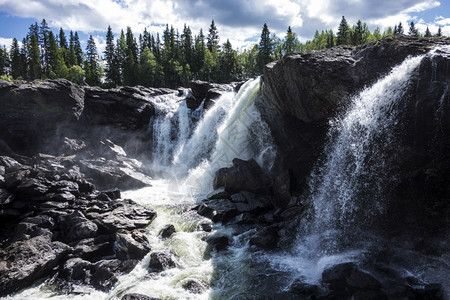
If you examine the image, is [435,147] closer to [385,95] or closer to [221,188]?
[385,95]

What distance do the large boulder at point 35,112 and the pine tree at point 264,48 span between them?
62.2m

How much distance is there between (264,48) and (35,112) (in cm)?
6877

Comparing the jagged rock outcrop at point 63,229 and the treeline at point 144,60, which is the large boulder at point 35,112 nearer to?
the jagged rock outcrop at point 63,229

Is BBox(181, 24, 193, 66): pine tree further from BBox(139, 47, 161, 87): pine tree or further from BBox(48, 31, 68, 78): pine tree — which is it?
BBox(48, 31, 68, 78): pine tree

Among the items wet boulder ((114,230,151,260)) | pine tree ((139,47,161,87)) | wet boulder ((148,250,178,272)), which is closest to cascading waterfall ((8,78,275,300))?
wet boulder ((148,250,178,272))

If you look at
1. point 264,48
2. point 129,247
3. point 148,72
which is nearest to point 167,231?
point 129,247

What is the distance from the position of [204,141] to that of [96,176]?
1161 centimetres

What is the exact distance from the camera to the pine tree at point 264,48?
82.9 m

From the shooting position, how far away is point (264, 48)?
83.7m

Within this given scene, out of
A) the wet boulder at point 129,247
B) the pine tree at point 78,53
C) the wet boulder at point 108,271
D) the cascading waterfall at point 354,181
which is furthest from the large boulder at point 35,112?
the pine tree at point 78,53

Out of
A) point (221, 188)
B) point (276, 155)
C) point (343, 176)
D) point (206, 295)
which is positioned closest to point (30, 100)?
point (221, 188)

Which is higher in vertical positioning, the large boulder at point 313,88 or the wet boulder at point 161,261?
the large boulder at point 313,88

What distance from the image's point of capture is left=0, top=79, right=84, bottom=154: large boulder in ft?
91.1

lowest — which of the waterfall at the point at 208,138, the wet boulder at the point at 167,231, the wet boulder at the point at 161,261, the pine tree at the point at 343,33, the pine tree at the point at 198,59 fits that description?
the wet boulder at the point at 161,261
